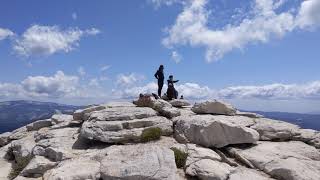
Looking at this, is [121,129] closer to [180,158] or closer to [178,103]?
[180,158]

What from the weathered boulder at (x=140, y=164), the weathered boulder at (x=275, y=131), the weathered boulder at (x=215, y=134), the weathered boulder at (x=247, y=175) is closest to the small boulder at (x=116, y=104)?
the weathered boulder at (x=215, y=134)

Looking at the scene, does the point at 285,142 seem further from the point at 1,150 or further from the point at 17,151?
the point at 1,150

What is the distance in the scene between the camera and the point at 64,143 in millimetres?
25984

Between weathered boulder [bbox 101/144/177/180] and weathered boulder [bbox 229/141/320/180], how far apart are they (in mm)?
5079

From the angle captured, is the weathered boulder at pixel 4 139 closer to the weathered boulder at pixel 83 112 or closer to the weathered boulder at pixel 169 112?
the weathered boulder at pixel 83 112

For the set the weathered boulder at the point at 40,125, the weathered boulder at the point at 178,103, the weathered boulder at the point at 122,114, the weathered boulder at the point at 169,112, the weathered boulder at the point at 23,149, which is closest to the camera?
the weathered boulder at the point at 122,114

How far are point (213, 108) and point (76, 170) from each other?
1255 centimetres

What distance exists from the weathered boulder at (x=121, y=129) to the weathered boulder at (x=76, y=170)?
293 centimetres

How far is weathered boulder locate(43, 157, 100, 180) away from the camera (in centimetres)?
1983

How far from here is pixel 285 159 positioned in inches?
886

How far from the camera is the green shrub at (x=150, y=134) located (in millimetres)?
24859

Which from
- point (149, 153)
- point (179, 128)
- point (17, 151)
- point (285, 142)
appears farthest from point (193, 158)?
point (17, 151)

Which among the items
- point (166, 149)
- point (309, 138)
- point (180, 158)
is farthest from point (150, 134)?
point (309, 138)

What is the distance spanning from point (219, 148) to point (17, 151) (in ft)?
47.4
